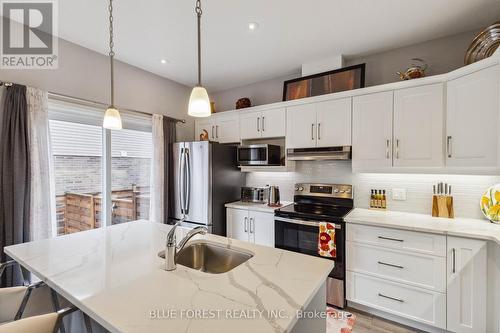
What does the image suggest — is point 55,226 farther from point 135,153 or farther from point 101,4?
point 101,4

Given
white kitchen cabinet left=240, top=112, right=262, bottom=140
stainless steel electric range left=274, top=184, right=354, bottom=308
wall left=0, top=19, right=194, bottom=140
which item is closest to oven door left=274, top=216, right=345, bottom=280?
stainless steel electric range left=274, top=184, right=354, bottom=308

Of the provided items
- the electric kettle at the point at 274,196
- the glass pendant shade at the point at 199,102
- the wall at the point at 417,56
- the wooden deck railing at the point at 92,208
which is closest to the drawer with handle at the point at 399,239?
the electric kettle at the point at 274,196

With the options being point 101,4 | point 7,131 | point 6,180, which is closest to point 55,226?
point 6,180

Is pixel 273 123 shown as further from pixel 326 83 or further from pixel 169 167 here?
pixel 169 167

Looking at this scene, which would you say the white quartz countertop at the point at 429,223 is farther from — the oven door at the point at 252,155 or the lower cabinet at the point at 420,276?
the oven door at the point at 252,155

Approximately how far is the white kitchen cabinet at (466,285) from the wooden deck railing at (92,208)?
10.9ft

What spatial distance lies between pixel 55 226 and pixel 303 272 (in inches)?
96.3

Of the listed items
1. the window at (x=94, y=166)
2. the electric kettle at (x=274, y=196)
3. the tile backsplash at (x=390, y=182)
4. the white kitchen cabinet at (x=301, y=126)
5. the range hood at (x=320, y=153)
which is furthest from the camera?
the electric kettle at (x=274, y=196)

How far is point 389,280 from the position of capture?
84.0 inches

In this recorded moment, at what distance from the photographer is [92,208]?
8.98 feet

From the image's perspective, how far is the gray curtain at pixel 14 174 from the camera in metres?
1.99

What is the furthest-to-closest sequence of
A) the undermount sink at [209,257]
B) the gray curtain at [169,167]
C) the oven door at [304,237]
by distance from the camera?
the gray curtain at [169,167] < the oven door at [304,237] < the undermount sink at [209,257]

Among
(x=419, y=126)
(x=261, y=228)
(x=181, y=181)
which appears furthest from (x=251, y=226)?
(x=419, y=126)

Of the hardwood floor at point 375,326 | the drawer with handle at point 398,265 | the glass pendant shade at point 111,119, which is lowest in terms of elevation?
the hardwood floor at point 375,326
